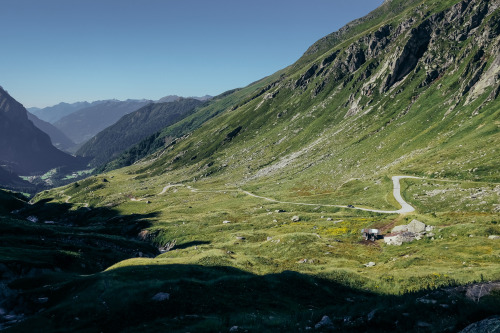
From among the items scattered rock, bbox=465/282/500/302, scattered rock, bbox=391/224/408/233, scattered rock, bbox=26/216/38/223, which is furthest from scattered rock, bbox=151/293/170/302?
scattered rock, bbox=26/216/38/223

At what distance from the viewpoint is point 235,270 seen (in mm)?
47469

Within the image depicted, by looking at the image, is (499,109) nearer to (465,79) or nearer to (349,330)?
(465,79)

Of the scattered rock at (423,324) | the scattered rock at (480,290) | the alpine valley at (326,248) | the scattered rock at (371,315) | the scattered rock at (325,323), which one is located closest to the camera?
the scattered rock at (423,324)

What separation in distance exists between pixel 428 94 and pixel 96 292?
182 metres

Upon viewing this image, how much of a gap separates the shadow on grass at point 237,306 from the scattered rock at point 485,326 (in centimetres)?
109

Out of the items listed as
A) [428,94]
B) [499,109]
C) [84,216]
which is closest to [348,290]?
[499,109]

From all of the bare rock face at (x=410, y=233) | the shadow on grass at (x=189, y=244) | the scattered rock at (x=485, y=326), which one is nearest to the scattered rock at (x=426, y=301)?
the scattered rock at (x=485, y=326)

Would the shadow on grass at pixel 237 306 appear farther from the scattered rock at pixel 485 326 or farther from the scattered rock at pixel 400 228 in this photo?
the scattered rock at pixel 400 228

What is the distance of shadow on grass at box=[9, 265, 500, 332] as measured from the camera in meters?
17.4

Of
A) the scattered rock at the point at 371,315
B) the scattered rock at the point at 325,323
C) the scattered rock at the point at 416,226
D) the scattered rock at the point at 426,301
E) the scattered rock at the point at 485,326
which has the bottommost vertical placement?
the scattered rock at the point at 416,226

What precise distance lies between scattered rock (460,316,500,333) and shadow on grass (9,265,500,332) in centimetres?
109

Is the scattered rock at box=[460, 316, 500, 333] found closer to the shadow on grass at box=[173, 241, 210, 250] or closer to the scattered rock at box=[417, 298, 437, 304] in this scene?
the scattered rock at box=[417, 298, 437, 304]

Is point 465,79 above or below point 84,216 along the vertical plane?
above

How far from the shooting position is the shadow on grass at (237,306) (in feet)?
57.0
